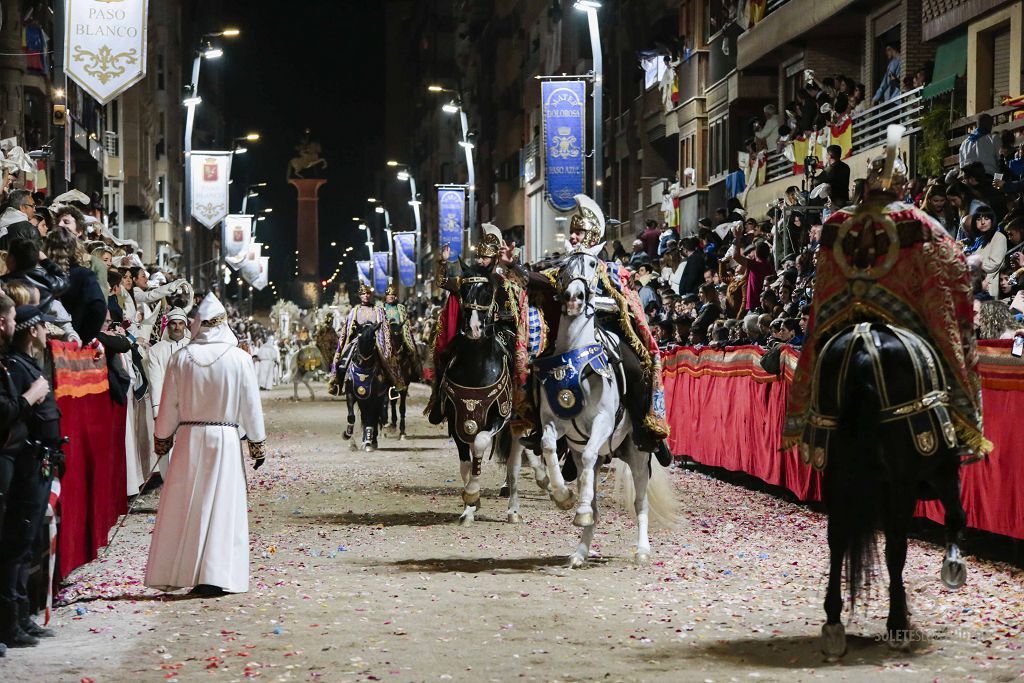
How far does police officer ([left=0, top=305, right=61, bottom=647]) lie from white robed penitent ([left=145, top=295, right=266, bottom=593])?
180 centimetres

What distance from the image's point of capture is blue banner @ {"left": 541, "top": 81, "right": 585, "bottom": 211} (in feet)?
99.4

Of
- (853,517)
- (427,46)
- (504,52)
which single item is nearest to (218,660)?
(853,517)

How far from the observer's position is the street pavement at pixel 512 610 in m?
7.75

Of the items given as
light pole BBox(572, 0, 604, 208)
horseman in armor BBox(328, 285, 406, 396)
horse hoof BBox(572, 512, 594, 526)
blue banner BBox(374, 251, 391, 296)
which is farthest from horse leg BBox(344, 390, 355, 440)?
blue banner BBox(374, 251, 391, 296)

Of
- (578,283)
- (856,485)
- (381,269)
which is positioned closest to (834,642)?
(856,485)

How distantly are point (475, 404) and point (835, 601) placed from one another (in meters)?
7.01

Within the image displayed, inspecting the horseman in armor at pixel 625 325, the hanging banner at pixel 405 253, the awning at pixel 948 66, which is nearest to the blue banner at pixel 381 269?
the hanging banner at pixel 405 253

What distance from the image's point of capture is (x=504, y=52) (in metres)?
80.2

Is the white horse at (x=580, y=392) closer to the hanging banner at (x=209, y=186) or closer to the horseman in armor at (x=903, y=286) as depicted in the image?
the horseman in armor at (x=903, y=286)

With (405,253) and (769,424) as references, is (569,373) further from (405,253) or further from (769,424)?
(405,253)

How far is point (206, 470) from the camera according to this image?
10258mm

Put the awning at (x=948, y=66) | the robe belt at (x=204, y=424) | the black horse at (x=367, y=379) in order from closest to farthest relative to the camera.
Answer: the robe belt at (x=204, y=424) → the awning at (x=948, y=66) → the black horse at (x=367, y=379)

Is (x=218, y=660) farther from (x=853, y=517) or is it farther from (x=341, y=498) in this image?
(x=341, y=498)

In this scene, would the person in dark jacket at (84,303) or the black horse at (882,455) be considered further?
the person in dark jacket at (84,303)
